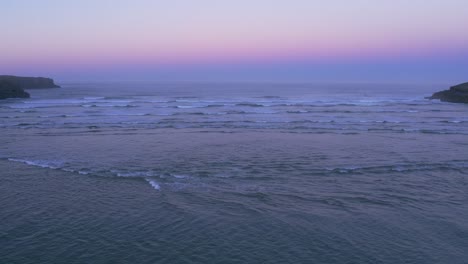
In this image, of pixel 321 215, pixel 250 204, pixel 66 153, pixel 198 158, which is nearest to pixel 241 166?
pixel 198 158

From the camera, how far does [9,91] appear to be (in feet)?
242

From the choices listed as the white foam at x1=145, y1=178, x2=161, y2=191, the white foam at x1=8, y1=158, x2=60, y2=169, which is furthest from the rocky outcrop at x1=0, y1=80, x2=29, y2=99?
the white foam at x1=145, y1=178, x2=161, y2=191

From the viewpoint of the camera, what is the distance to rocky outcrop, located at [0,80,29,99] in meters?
72.6

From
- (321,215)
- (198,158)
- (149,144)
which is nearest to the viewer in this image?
(321,215)

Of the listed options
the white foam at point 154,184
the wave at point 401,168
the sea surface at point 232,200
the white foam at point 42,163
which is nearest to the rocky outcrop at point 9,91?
the sea surface at point 232,200

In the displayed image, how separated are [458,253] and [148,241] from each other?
741cm

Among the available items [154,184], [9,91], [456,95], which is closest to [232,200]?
[154,184]

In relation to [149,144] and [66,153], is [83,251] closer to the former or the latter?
[66,153]

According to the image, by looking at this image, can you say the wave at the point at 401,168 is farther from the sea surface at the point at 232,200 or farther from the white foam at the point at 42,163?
the white foam at the point at 42,163

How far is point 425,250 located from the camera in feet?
29.7

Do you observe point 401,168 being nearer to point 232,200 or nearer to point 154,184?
Result: point 232,200

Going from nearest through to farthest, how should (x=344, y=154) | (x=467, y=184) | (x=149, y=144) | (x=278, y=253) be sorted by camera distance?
(x=278, y=253) < (x=467, y=184) < (x=344, y=154) < (x=149, y=144)

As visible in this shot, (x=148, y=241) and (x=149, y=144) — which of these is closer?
(x=148, y=241)

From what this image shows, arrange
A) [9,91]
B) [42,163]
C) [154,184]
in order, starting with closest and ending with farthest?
1. [154,184]
2. [42,163]
3. [9,91]
